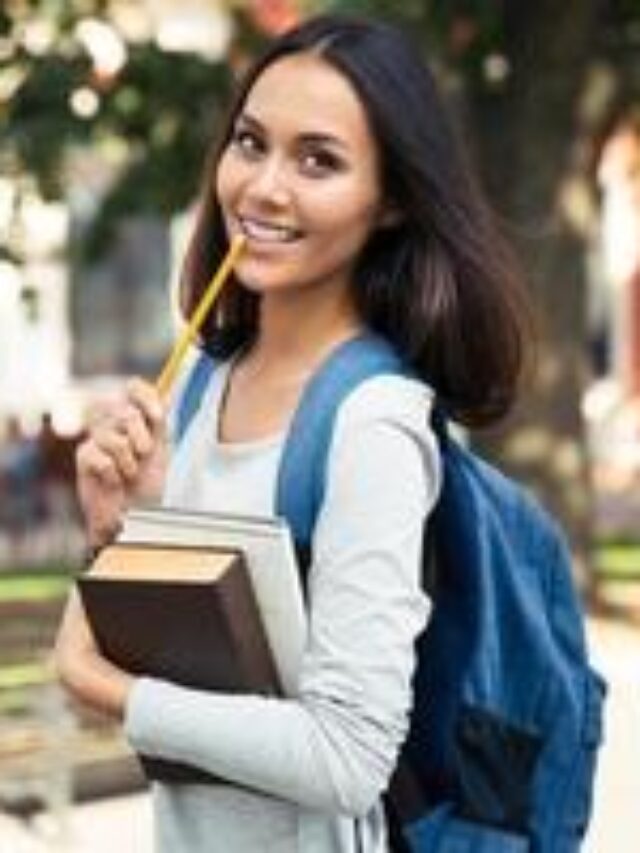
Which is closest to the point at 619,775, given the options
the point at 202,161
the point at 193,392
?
the point at 202,161

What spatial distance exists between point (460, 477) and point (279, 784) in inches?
12.7

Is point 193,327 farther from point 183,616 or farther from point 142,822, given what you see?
point 142,822

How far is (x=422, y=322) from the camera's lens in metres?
2.15

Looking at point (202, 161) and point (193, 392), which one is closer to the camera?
point (193, 392)

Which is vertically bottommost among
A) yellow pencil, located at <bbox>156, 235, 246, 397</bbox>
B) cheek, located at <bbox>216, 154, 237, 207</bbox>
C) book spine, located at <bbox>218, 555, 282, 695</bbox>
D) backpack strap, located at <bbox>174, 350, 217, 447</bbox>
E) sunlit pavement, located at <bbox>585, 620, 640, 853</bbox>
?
sunlit pavement, located at <bbox>585, 620, 640, 853</bbox>

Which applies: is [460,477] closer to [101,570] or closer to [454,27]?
[101,570]

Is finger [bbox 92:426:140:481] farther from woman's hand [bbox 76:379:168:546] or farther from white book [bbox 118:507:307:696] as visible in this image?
white book [bbox 118:507:307:696]

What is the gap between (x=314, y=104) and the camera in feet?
6.94

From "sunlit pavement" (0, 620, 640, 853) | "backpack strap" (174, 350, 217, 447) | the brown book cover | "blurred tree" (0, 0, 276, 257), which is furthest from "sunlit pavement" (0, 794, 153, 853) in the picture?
the brown book cover

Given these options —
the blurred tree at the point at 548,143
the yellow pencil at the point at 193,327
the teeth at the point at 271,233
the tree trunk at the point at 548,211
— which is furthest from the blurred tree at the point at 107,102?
the teeth at the point at 271,233

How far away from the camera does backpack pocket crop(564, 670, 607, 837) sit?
2174 millimetres

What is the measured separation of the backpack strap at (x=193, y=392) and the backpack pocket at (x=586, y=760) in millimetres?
445

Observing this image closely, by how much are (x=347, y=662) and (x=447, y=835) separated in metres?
0.24

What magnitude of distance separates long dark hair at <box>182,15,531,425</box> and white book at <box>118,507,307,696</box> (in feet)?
0.81
